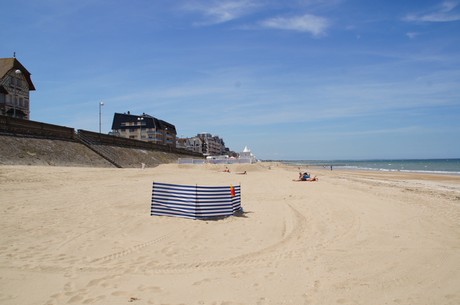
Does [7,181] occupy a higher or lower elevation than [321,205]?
higher

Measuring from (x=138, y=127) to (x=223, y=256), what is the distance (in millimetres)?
103725

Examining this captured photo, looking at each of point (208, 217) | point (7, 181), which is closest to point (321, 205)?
point (208, 217)

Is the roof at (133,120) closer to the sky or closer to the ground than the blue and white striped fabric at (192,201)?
closer to the sky

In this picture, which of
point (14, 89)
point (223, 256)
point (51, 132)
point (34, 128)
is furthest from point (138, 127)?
point (223, 256)

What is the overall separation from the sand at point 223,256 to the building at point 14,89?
1934 inches

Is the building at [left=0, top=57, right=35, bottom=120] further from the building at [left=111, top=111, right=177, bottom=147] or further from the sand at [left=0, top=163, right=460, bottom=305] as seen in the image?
the sand at [left=0, top=163, right=460, bottom=305]

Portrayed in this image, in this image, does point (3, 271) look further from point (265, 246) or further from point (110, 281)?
point (265, 246)

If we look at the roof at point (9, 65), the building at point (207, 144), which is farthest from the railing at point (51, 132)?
the building at point (207, 144)

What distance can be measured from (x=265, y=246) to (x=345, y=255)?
1.85m

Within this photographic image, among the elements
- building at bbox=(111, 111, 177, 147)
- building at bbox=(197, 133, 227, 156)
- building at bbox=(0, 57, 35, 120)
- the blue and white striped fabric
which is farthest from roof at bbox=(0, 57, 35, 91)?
building at bbox=(197, 133, 227, 156)

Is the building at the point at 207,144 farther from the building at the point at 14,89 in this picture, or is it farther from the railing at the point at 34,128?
the railing at the point at 34,128

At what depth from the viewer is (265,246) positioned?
794cm

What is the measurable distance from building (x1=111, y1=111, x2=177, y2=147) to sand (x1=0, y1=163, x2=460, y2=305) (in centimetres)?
9416

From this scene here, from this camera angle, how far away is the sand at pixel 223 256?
202 inches
